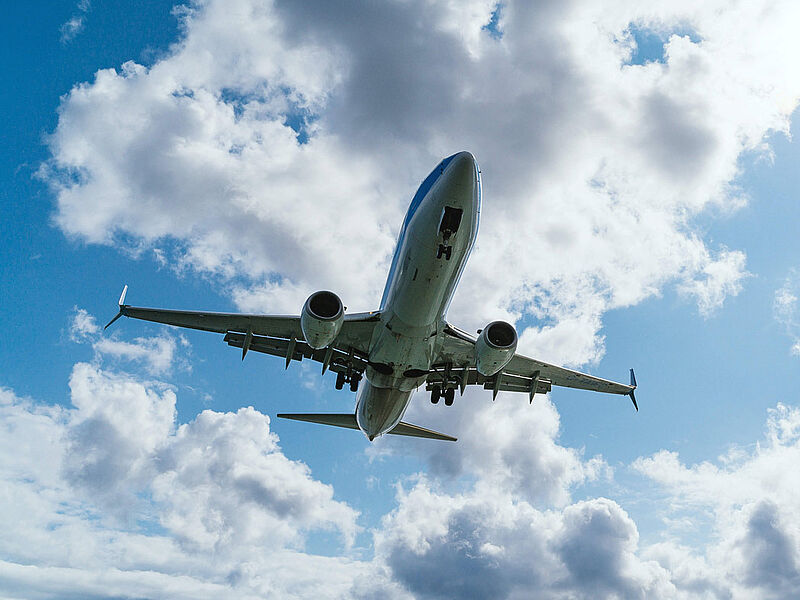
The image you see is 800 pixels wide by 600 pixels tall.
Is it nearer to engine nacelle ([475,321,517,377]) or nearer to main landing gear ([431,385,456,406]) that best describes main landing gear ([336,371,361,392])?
main landing gear ([431,385,456,406])

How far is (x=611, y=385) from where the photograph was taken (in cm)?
2506

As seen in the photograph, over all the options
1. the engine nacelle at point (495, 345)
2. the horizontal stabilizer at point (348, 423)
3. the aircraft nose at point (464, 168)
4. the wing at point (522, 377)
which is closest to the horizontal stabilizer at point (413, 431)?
the horizontal stabilizer at point (348, 423)

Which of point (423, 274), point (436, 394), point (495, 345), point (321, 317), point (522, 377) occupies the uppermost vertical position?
point (522, 377)

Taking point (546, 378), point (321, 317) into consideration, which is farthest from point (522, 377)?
point (321, 317)

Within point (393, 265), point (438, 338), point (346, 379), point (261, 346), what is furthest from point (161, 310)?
point (438, 338)

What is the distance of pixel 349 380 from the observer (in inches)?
917

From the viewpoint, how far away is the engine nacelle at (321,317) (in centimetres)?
Result: 1714

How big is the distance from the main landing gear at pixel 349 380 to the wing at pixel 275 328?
0.20m

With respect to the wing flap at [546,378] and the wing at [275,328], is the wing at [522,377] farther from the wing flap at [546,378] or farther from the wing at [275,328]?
the wing at [275,328]

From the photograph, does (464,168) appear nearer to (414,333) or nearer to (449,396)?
(414,333)

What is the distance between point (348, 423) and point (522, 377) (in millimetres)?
8949

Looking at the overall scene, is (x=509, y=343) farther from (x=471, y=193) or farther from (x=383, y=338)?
(x=471, y=193)

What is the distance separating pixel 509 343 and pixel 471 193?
5.36m

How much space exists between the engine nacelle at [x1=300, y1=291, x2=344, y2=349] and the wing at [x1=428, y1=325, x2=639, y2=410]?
5.70 meters
